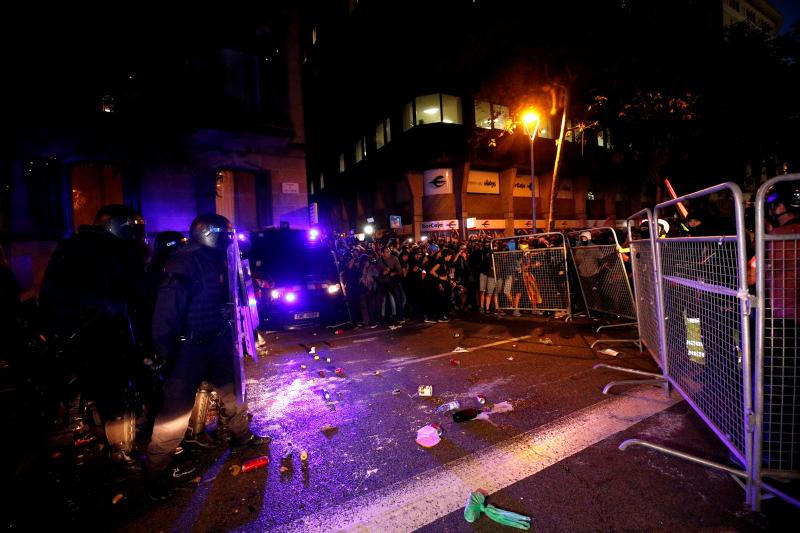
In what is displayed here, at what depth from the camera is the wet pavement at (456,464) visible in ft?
8.59

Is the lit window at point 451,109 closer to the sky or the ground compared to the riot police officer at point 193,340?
closer to the sky

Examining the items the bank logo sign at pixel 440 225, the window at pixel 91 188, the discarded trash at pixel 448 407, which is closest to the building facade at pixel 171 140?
the window at pixel 91 188

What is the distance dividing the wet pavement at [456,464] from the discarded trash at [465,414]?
0.11 meters

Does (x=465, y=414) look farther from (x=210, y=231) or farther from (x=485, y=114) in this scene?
(x=485, y=114)

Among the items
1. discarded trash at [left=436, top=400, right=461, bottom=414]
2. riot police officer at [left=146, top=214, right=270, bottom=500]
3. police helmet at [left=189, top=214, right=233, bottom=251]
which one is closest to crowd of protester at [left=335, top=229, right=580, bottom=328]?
discarded trash at [left=436, top=400, right=461, bottom=414]

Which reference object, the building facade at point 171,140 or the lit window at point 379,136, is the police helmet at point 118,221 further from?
the lit window at point 379,136

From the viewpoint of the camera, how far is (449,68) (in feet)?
86.3

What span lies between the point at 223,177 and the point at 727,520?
1561 centimetres

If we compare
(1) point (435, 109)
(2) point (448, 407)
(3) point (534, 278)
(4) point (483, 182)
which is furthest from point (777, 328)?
(4) point (483, 182)

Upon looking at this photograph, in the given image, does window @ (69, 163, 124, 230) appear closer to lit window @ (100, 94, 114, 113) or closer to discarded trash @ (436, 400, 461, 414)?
lit window @ (100, 94, 114, 113)

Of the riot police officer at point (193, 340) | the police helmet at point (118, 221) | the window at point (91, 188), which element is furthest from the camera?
the window at point (91, 188)

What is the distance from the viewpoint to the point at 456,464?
3.26 metres

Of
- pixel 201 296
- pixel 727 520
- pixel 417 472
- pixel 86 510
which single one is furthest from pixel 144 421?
pixel 727 520

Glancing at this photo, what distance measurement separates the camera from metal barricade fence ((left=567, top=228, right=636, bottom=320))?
23.2ft
